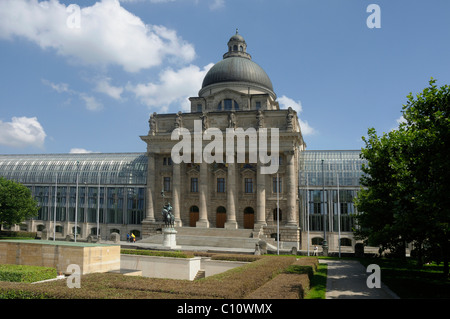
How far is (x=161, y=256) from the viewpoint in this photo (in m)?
33.1

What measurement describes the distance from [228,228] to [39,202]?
40618 mm

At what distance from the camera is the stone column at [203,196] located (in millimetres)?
60281

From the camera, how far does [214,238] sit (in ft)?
181

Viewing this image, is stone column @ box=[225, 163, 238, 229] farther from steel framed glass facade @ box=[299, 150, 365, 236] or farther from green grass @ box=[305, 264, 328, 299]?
green grass @ box=[305, 264, 328, 299]

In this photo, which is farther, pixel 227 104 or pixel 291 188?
pixel 227 104

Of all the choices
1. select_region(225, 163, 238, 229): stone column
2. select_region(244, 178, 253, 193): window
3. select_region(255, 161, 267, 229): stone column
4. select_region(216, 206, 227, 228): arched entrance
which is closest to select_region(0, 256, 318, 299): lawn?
select_region(255, 161, 267, 229): stone column

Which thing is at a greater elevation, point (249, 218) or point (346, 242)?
point (249, 218)

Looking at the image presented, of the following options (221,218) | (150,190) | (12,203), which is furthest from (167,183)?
(12,203)

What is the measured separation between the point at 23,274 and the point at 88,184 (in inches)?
2090

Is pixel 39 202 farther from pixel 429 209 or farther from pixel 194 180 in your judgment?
pixel 429 209

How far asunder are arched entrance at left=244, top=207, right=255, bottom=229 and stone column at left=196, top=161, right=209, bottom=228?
644 cm

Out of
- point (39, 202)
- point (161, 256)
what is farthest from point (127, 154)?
point (161, 256)

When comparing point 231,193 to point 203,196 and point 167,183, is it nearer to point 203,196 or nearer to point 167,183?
point 203,196

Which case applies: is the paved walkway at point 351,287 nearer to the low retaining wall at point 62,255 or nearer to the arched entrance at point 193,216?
the low retaining wall at point 62,255
